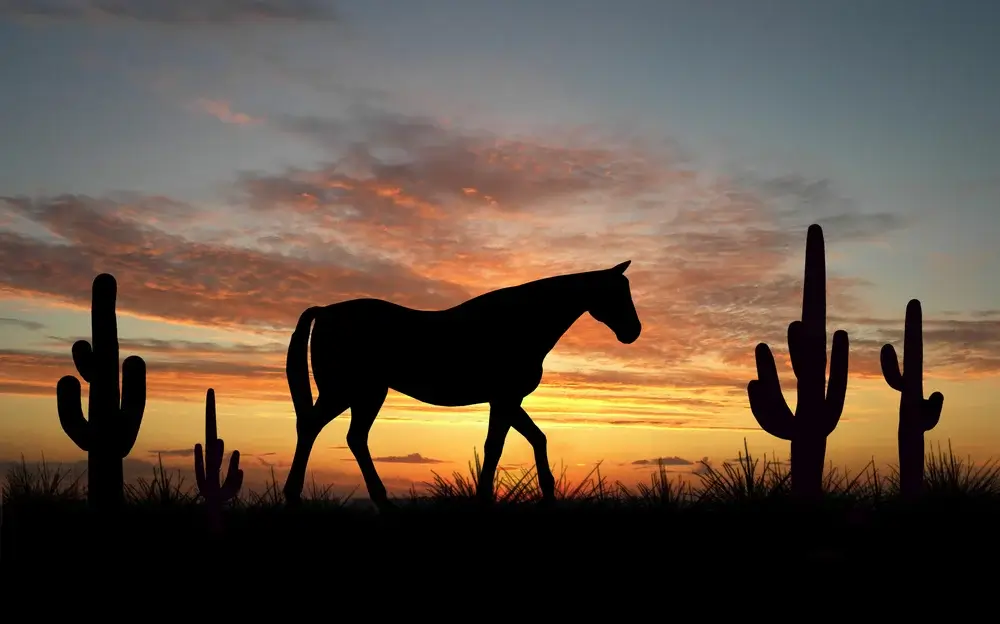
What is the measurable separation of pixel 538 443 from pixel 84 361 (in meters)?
4.30

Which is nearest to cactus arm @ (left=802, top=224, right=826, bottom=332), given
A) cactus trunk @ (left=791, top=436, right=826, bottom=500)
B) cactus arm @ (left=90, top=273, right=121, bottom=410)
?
cactus trunk @ (left=791, top=436, right=826, bottom=500)

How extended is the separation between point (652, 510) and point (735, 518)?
655mm

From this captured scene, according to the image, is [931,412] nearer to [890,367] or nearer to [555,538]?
[890,367]

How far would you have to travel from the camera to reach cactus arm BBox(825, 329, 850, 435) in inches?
319

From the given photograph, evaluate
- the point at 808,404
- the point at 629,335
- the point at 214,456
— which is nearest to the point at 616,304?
the point at 629,335

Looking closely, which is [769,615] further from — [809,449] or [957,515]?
[957,515]

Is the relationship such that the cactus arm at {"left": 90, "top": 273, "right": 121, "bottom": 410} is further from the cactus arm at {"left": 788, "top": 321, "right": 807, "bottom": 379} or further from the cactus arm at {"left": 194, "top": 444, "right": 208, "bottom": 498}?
the cactus arm at {"left": 788, "top": 321, "right": 807, "bottom": 379}

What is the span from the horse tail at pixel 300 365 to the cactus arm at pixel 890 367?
17.2ft

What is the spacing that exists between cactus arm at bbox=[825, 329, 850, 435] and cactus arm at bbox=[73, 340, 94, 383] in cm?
655

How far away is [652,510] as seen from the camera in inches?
331

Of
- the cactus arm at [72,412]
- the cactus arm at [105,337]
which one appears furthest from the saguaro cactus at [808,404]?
the cactus arm at [72,412]

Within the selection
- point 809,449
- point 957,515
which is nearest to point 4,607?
point 809,449

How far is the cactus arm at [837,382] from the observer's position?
8.10 metres

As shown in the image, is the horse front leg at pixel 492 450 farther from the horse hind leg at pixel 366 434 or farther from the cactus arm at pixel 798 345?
the cactus arm at pixel 798 345
